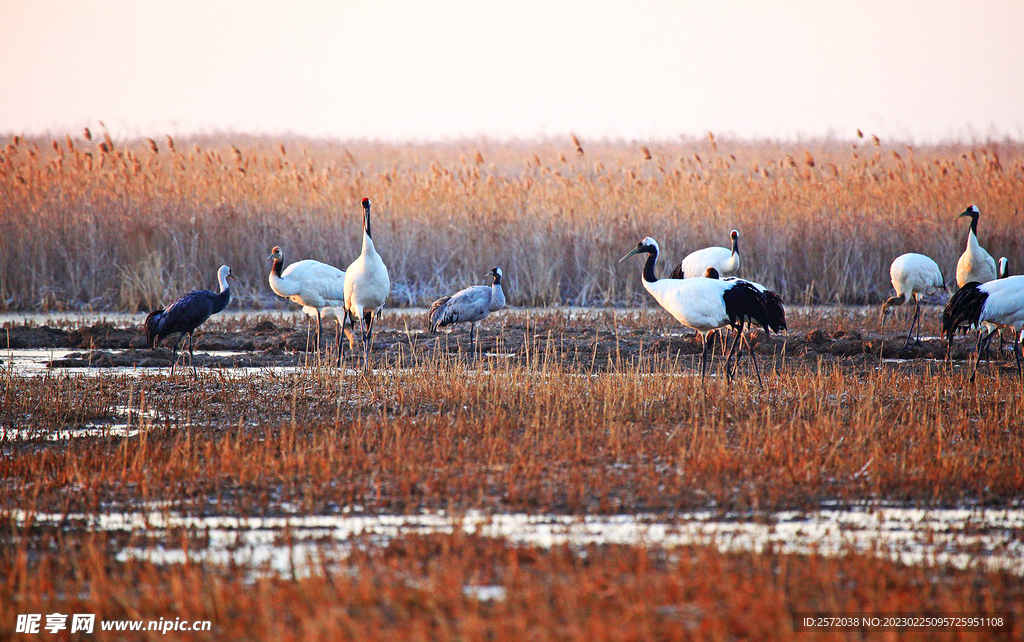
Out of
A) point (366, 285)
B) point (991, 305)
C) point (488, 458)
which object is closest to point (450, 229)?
point (366, 285)

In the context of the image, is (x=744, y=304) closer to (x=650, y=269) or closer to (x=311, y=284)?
(x=650, y=269)

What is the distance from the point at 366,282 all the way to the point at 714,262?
4.91 m

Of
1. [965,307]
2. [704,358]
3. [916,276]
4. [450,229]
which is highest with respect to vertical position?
[450,229]

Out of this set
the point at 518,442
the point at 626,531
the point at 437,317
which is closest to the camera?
the point at 626,531

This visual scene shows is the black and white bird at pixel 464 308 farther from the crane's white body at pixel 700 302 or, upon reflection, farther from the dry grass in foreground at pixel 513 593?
the dry grass in foreground at pixel 513 593

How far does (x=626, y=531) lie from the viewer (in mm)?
4438

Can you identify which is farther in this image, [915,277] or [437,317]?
[915,277]

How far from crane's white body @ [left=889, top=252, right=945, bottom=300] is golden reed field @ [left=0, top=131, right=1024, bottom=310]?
2.28 m

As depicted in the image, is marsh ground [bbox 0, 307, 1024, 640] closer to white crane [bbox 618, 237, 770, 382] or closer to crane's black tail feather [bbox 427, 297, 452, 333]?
white crane [bbox 618, 237, 770, 382]

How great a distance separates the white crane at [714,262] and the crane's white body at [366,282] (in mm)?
4369

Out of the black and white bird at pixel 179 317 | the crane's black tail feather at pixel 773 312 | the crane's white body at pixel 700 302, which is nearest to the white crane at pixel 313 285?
the black and white bird at pixel 179 317

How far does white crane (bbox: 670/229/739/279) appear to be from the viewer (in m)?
12.4

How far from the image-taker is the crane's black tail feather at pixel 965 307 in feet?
28.5

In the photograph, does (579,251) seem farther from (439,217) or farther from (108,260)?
(108,260)
